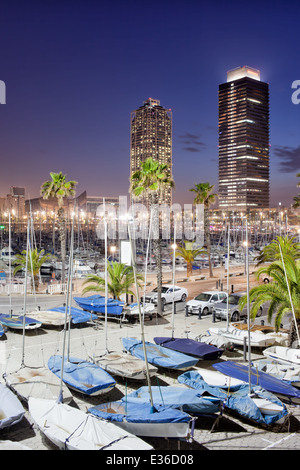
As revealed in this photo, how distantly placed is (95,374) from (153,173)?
1480 centimetres

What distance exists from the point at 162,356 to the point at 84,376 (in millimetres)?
3641

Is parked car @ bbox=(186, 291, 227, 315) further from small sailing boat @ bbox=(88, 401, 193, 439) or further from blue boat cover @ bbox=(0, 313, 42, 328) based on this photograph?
small sailing boat @ bbox=(88, 401, 193, 439)

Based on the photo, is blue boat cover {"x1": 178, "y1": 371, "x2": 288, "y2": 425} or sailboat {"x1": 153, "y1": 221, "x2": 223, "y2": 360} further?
sailboat {"x1": 153, "y1": 221, "x2": 223, "y2": 360}

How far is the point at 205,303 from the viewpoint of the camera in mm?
25781

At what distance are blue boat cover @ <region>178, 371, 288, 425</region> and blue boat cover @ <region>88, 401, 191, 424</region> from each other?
6.64ft

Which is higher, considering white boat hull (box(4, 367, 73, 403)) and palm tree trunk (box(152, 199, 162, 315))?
palm tree trunk (box(152, 199, 162, 315))

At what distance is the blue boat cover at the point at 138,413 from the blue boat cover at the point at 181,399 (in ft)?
1.16

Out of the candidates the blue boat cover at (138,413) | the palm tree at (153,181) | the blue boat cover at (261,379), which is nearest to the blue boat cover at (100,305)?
the palm tree at (153,181)

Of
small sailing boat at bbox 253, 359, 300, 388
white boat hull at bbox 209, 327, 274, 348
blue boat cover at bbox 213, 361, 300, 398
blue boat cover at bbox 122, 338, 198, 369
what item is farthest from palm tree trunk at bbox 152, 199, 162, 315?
blue boat cover at bbox 213, 361, 300, 398

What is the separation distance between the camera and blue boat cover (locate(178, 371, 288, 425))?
1106 centimetres

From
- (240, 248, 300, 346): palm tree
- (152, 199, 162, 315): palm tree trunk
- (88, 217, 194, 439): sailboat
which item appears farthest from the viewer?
(152, 199, 162, 315): palm tree trunk

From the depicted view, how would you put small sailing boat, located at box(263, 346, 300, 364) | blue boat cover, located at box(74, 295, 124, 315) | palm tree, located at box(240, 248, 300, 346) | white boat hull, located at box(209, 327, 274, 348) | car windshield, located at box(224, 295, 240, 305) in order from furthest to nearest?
car windshield, located at box(224, 295, 240, 305) < blue boat cover, located at box(74, 295, 124, 315) < white boat hull, located at box(209, 327, 274, 348) < palm tree, located at box(240, 248, 300, 346) < small sailing boat, located at box(263, 346, 300, 364)
